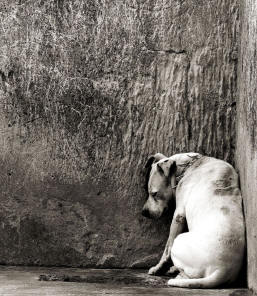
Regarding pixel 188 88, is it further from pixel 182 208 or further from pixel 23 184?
pixel 23 184

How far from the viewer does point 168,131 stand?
719cm

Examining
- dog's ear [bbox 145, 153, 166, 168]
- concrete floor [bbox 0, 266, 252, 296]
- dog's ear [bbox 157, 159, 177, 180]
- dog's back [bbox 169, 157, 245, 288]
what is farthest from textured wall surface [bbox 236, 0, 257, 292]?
dog's ear [bbox 145, 153, 166, 168]

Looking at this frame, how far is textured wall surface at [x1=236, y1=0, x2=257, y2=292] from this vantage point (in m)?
5.77

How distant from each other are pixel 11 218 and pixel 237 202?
6.78 ft

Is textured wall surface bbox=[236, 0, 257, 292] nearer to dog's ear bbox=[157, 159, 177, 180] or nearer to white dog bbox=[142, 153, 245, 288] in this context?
white dog bbox=[142, 153, 245, 288]

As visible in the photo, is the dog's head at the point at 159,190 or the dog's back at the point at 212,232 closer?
the dog's back at the point at 212,232

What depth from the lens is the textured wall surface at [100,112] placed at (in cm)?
717

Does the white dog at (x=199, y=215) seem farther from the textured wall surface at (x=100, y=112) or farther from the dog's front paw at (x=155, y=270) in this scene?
the textured wall surface at (x=100, y=112)

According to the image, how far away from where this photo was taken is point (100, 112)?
23.8 ft

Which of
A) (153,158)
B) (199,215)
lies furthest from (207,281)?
(153,158)

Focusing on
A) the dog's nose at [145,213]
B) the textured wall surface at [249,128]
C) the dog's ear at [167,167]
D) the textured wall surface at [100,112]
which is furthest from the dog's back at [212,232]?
the textured wall surface at [100,112]

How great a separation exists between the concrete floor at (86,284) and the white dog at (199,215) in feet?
0.58

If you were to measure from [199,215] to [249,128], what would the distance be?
0.81 meters

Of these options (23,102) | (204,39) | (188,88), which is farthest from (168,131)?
(23,102)
